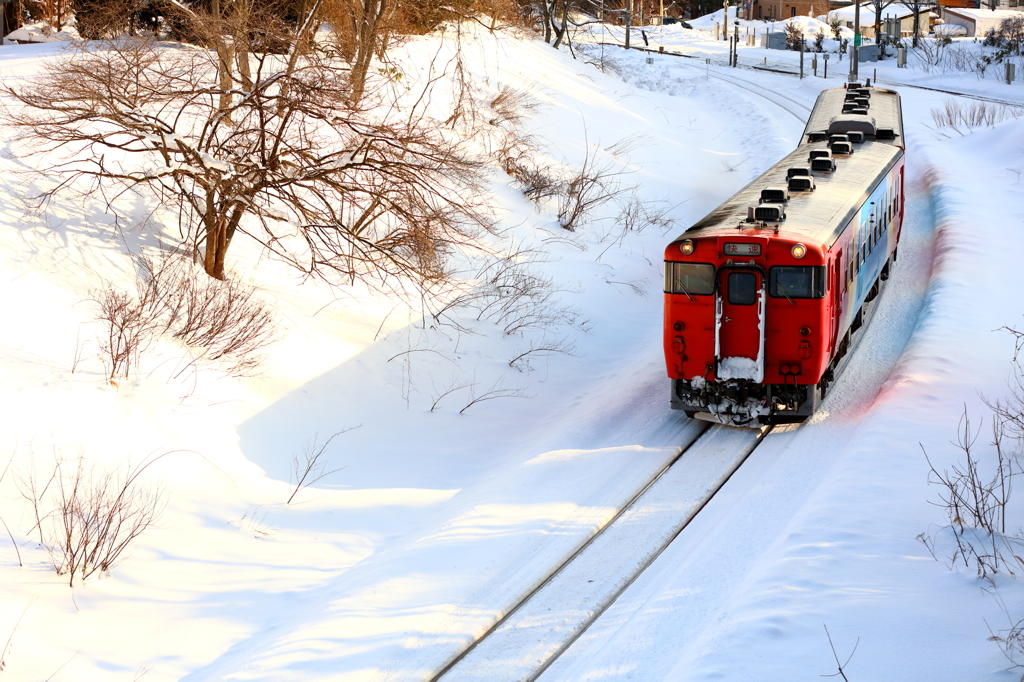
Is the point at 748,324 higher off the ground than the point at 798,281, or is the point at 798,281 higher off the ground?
the point at 798,281

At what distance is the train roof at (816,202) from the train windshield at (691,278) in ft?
1.28

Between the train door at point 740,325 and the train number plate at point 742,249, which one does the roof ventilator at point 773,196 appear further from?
the train door at point 740,325

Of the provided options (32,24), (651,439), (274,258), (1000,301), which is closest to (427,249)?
(274,258)

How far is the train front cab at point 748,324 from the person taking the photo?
1148cm

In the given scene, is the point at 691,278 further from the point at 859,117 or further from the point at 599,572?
the point at 859,117

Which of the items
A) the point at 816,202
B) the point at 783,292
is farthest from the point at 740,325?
the point at 816,202

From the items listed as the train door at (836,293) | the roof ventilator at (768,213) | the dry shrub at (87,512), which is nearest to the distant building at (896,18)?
the train door at (836,293)

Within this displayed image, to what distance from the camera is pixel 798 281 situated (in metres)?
11.5

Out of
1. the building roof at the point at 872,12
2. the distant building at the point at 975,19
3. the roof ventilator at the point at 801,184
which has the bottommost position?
the roof ventilator at the point at 801,184

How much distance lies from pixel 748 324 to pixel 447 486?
427 cm

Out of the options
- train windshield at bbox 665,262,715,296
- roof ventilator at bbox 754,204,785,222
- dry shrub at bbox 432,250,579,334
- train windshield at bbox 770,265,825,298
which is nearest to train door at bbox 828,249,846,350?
train windshield at bbox 770,265,825,298

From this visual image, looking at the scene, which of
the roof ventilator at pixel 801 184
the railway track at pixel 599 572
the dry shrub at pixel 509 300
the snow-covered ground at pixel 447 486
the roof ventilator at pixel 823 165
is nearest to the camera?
the snow-covered ground at pixel 447 486

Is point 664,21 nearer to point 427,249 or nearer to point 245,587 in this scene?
point 427,249

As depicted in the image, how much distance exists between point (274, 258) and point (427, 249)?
134 inches
